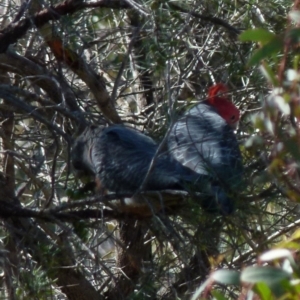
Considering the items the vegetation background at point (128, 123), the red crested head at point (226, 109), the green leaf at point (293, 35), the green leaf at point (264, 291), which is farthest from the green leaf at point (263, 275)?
the red crested head at point (226, 109)

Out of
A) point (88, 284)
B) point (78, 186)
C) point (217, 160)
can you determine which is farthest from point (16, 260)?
point (217, 160)

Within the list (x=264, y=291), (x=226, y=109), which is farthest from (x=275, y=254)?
(x=226, y=109)

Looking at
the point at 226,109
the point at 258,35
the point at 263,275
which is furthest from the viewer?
the point at 226,109

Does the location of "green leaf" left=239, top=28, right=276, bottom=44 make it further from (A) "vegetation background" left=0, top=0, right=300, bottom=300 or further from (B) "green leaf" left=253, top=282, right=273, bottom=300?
(A) "vegetation background" left=0, top=0, right=300, bottom=300

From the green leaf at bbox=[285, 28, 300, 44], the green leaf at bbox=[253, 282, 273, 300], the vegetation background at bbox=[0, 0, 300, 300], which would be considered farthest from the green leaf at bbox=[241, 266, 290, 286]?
the vegetation background at bbox=[0, 0, 300, 300]

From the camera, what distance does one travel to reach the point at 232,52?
11.5 feet

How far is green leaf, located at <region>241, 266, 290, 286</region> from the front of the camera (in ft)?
3.14

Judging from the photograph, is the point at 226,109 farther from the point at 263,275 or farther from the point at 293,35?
the point at 263,275

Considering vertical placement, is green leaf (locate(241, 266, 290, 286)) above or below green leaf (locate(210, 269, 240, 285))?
below

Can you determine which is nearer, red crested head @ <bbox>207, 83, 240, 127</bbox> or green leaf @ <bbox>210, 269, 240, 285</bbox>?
green leaf @ <bbox>210, 269, 240, 285</bbox>

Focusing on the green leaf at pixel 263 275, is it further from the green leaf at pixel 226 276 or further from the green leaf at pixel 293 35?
the green leaf at pixel 293 35

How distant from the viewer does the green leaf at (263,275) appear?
957 millimetres

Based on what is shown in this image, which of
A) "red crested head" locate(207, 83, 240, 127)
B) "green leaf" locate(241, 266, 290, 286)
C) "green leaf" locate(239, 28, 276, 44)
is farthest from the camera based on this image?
"red crested head" locate(207, 83, 240, 127)

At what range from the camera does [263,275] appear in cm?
96
